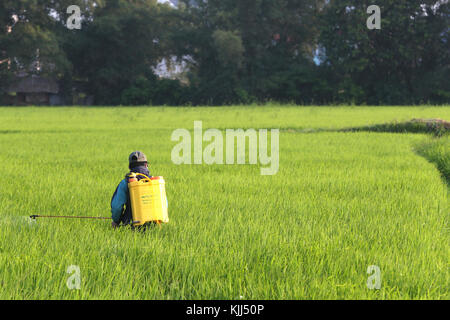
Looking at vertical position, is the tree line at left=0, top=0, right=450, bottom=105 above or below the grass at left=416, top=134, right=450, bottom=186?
above

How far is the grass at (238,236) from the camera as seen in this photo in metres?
2.44

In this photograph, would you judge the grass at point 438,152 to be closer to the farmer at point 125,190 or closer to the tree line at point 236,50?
the farmer at point 125,190

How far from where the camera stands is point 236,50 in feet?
106

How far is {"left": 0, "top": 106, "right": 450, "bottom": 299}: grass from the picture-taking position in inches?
96.0

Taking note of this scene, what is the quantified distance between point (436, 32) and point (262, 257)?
103 ft

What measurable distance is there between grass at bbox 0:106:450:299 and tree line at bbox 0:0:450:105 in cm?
2634

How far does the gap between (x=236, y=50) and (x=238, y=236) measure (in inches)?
1189

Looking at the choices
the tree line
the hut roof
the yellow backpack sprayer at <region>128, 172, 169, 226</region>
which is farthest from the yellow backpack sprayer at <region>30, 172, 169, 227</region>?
the hut roof

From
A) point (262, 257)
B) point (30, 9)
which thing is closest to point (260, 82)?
point (30, 9)

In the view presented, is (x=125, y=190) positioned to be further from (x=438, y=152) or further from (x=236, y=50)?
(x=236, y=50)

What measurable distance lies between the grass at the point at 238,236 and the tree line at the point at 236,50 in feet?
86.4

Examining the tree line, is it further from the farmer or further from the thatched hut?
the farmer

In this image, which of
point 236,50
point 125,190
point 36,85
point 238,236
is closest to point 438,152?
point 238,236
